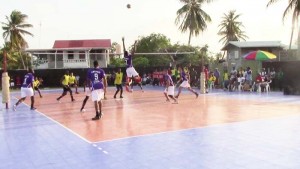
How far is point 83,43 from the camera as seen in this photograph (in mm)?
56469

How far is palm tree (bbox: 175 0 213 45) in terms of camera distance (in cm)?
4597

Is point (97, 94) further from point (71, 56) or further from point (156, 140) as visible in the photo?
point (71, 56)

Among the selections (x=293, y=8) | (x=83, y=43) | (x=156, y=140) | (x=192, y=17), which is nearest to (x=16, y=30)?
(x=83, y=43)

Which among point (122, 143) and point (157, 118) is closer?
point (122, 143)

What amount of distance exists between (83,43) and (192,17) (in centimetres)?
1798

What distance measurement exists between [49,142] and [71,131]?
4.81 feet

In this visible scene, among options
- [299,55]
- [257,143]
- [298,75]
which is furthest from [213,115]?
[299,55]

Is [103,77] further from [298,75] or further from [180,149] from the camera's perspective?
[298,75]

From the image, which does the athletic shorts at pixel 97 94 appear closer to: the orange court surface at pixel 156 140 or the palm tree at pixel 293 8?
the orange court surface at pixel 156 140

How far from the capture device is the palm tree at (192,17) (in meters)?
46.0

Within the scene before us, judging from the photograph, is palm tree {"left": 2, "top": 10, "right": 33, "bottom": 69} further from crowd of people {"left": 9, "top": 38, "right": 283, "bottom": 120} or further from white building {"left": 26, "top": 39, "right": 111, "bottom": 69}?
crowd of people {"left": 9, "top": 38, "right": 283, "bottom": 120}

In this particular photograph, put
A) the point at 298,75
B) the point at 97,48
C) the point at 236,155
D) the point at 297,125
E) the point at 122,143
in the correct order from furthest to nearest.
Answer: the point at 97,48
the point at 298,75
the point at 297,125
the point at 122,143
the point at 236,155

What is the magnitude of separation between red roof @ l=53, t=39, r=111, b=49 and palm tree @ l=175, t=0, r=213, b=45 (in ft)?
40.3

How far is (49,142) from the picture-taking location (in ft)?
30.5
